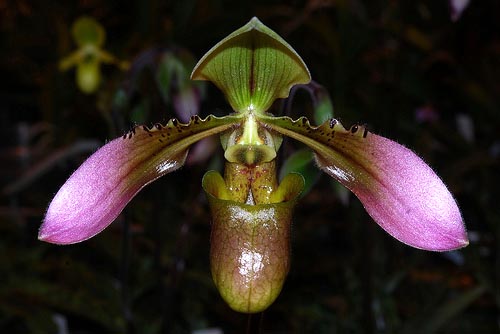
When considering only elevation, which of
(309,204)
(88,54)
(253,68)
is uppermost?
(88,54)

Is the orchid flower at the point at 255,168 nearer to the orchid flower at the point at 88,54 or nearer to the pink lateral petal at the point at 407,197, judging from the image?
the pink lateral petal at the point at 407,197

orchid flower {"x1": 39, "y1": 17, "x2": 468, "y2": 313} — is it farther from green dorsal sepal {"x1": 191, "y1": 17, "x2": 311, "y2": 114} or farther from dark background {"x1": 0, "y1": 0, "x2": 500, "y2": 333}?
dark background {"x1": 0, "y1": 0, "x2": 500, "y2": 333}

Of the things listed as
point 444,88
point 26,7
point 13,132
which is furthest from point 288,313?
point 26,7

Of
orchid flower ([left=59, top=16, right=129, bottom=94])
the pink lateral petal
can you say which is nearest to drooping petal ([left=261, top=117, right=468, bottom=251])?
the pink lateral petal

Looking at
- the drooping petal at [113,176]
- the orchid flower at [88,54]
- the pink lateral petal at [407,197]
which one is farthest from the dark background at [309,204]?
the pink lateral petal at [407,197]

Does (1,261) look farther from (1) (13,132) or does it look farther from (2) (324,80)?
(1) (13,132)

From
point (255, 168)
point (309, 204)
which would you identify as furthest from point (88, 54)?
point (255, 168)

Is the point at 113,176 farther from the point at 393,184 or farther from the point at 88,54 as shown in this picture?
the point at 88,54
